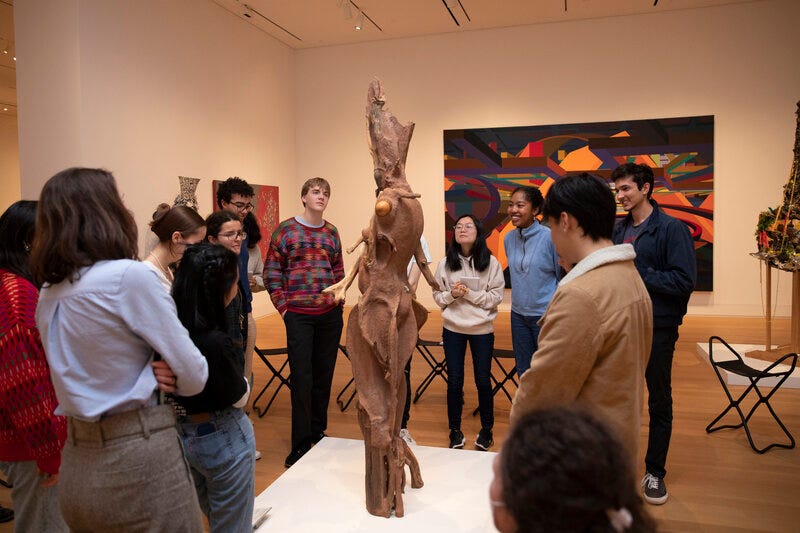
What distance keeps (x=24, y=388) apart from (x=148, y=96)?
5.21m

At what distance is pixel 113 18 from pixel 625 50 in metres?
6.42

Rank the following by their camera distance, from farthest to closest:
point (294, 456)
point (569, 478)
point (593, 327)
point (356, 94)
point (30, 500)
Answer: point (356, 94), point (294, 456), point (30, 500), point (593, 327), point (569, 478)

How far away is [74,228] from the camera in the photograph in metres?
Result: 1.38

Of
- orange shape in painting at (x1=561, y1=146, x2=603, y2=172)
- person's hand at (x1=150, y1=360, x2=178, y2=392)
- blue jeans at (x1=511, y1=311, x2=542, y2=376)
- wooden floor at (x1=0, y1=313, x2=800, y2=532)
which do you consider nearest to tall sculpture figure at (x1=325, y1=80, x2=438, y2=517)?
wooden floor at (x1=0, y1=313, x2=800, y2=532)

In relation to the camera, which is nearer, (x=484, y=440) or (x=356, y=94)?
(x=484, y=440)

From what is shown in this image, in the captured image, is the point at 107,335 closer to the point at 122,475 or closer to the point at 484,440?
the point at 122,475

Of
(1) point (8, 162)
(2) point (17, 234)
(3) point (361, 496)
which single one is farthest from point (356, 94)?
(2) point (17, 234)

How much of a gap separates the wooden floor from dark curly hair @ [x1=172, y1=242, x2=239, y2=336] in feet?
6.16

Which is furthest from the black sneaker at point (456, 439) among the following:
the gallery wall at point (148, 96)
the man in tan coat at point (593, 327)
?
the gallery wall at point (148, 96)

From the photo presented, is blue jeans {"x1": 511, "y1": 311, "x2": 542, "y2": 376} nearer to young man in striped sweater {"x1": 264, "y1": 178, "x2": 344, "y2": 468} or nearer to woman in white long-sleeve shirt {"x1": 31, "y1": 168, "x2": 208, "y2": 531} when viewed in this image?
young man in striped sweater {"x1": 264, "y1": 178, "x2": 344, "y2": 468}

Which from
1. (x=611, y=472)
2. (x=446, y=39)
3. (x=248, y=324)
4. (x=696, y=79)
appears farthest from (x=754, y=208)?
(x=611, y=472)

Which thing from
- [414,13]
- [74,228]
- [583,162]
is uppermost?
[414,13]

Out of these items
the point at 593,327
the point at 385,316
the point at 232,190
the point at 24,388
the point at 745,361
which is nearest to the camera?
the point at 593,327

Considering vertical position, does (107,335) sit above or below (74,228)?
below
